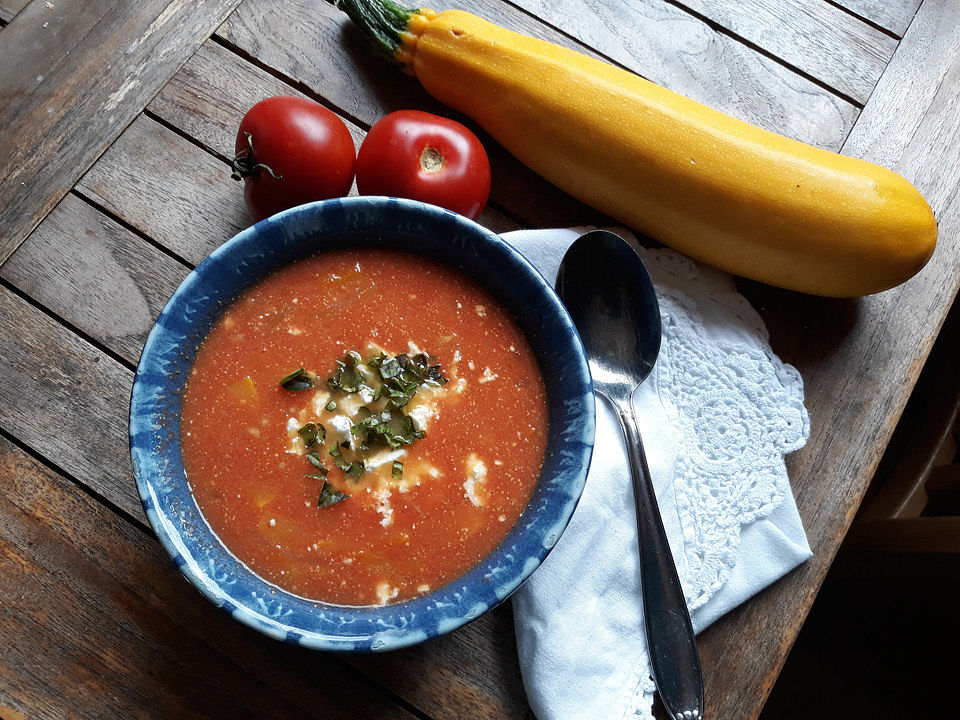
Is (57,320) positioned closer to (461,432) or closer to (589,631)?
(461,432)

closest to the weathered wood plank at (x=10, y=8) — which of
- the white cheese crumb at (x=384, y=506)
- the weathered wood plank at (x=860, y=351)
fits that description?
the white cheese crumb at (x=384, y=506)

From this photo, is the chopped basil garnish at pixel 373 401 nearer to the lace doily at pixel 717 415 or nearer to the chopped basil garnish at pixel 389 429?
the chopped basil garnish at pixel 389 429

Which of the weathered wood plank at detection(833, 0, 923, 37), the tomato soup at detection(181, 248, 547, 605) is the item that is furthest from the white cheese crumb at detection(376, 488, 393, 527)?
the weathered wood plank at detection(833, 0, 923, 37)

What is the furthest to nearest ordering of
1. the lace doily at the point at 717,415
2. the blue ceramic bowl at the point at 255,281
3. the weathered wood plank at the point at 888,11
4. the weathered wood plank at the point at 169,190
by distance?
the weathered wood plank at the point at 888,11 → the weathered wood plank at the point at 169,190 → the lace doily at the point at 717,415 → the blue ceramic bowl at the point at 255,281

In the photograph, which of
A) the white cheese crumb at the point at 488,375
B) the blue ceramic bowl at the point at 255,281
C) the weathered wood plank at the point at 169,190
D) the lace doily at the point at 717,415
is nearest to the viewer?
the blue ceramic bowl at the point at 255,281

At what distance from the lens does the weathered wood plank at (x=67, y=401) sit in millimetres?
1359

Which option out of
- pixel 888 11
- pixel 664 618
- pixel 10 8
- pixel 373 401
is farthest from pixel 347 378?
pixel 888 11

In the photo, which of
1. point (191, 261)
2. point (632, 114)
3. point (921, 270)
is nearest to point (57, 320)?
point (191, 261)

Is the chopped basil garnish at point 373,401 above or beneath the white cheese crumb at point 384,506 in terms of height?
above

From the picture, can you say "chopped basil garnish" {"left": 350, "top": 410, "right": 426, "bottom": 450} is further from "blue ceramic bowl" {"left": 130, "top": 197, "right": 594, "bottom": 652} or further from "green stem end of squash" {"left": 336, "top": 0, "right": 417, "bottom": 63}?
"green stem end of squash" {"left": 336, "top": 0, "right": 417, "bottom": 63}

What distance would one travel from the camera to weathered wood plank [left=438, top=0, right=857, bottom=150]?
151cm

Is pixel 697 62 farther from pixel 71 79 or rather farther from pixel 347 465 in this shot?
pixel 71 79

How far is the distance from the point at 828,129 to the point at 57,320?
1.47 meters

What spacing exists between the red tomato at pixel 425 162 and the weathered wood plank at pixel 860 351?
1.83 ft
